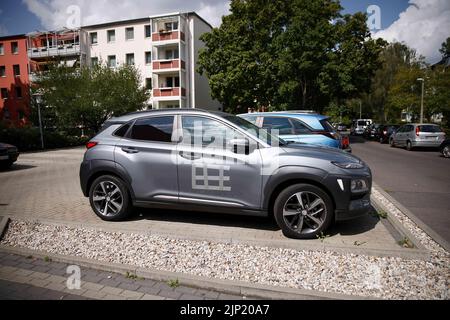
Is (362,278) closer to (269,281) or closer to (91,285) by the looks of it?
(269,281)

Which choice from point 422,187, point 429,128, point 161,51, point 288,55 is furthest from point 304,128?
point 161,51

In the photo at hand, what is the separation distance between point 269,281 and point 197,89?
35.8 m

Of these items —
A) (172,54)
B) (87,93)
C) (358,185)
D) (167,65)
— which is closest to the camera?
(358,185)

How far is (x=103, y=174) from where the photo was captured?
5207 mm

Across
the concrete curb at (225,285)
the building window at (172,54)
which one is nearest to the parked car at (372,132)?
the building window at (172,54)

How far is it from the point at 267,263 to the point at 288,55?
21372 millimetres

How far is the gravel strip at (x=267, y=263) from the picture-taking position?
3.04 metres

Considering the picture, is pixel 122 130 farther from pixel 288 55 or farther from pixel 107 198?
pixel 288 55

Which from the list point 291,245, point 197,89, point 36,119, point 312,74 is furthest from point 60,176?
point 197,89

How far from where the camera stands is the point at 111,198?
514cm

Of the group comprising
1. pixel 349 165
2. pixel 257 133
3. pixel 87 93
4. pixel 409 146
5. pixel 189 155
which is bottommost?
Result: pixel 409 146

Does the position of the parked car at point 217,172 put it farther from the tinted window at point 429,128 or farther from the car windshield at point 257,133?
the tinted window at point 429,128

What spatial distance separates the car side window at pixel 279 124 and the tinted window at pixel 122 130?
13.9ft

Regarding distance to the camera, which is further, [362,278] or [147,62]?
[147,62]
